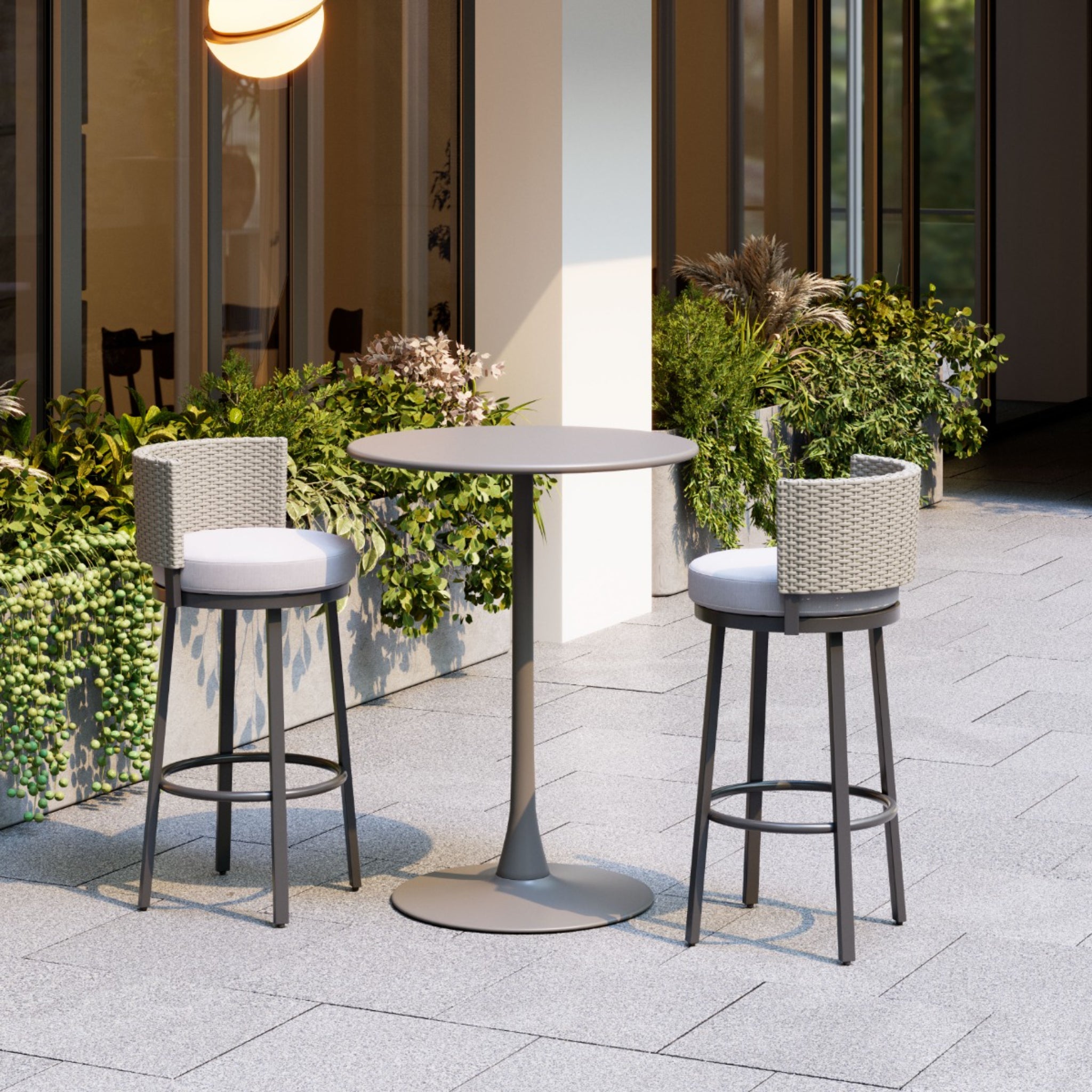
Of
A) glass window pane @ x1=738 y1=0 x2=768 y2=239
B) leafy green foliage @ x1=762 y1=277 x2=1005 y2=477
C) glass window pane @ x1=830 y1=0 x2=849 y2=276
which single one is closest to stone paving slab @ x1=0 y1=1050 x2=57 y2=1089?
leafy green foliage @ x1=762 y1=277 x2=1005 y2=477

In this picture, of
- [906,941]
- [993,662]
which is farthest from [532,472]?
[993,662]

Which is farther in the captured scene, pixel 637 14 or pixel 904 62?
pixel 904 62

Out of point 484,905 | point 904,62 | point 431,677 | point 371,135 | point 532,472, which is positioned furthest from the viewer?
point 904,62

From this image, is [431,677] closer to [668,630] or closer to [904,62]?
[668,630]

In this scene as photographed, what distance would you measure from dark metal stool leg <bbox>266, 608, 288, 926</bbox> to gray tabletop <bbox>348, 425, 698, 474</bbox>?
0.45m

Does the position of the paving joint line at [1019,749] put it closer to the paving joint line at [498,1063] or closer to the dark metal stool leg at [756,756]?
the dark metal stool leg at [756,756]

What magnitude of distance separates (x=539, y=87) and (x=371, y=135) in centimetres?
73

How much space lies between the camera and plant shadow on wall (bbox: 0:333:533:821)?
4.73 metres

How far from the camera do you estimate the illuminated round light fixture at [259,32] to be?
5434mm

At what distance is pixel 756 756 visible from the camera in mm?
4305

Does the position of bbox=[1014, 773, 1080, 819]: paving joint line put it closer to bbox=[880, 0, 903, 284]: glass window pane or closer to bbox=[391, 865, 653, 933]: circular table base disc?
bbox=[391, 865, 653, 933]: circular table base disc

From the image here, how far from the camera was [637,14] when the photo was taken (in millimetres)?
7285

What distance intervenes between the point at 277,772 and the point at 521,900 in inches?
Answer: 25.7

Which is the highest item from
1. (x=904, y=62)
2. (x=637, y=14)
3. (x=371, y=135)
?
(x=904, y=62)
